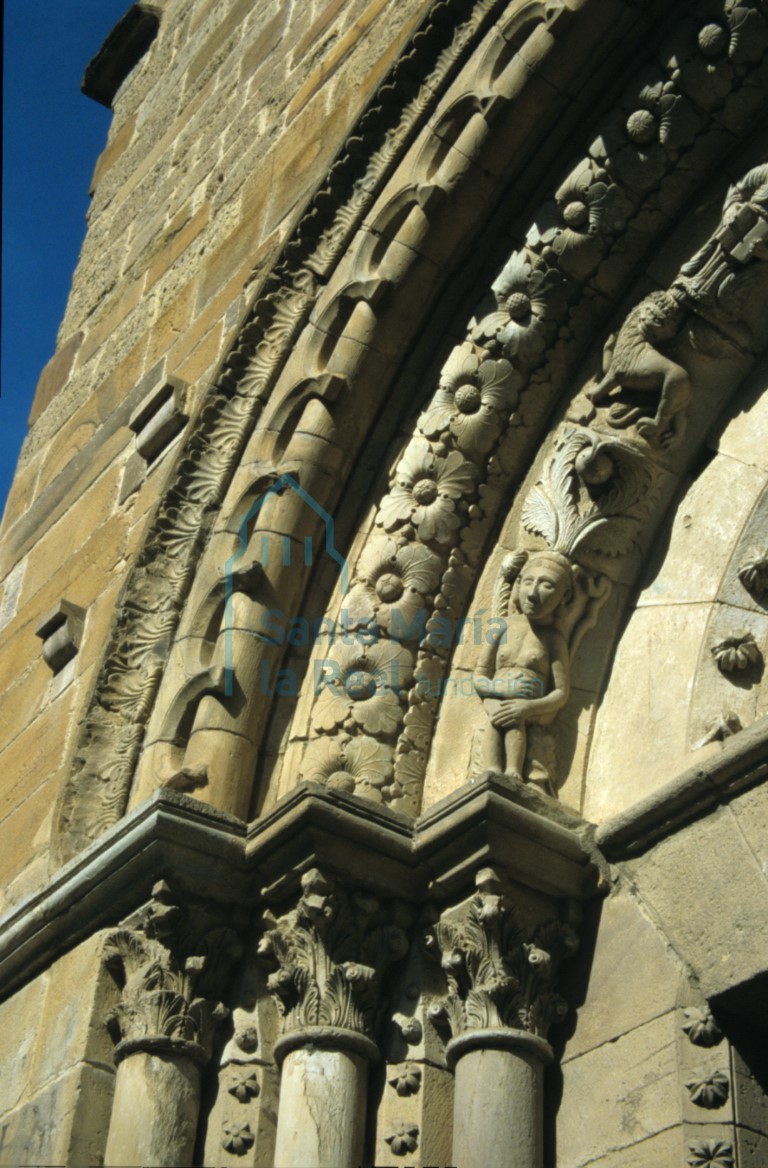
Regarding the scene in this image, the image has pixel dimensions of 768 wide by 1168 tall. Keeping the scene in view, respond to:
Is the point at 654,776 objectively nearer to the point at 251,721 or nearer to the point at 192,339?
the point at 251,721

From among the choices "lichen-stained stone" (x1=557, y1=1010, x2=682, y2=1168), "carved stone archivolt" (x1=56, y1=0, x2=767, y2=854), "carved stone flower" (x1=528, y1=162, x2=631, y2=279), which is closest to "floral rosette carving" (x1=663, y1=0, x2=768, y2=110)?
"carved stone archivolt" (x1=56, y1=0, x2=767, y2=854)

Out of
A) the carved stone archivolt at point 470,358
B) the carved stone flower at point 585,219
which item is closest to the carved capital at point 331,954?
the carved stone archivolt at point 470,358

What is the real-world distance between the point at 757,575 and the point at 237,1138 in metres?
1.75

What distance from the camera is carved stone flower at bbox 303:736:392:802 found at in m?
3.80

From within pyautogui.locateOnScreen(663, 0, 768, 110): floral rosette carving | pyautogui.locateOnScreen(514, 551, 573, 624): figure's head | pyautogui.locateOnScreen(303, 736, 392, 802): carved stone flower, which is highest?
pyautogui.locateOnScreen(663, 0, 768, 110): floral rosette carving

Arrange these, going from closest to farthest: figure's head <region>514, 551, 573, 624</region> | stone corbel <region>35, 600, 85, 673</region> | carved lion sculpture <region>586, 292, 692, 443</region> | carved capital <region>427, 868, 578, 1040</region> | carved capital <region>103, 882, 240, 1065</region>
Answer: carved capital <region>427, 868, 578, 1040</region>
carved capital <region>103, 882, 240, 1065</region>
figure's head <region>514, 551, 573, 624</region>
carved lion sculpture <region>586, 292, 692, 443</region>
stone corbel <region>35, 600, 85, 673</region>

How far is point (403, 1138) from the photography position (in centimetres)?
329

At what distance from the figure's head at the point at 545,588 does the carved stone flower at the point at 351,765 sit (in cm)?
51

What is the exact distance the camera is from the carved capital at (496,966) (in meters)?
3.34

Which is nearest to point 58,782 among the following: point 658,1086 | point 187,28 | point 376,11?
point 658,1086

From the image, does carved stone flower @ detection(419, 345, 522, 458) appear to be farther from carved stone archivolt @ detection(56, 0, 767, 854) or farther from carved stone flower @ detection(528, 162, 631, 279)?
carved stone flower @ detection(528, 162, 631, 279)

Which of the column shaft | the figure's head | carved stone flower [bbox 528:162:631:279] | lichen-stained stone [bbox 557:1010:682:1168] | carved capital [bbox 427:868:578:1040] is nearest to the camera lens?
lichen-stained stone [bbox 557:1010:682:1168]

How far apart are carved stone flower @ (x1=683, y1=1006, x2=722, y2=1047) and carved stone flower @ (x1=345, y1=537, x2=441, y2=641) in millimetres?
1303

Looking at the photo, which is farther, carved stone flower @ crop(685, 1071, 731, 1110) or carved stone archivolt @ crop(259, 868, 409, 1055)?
carved stone archivolt @ crop(259, 868, 409, 1055)
